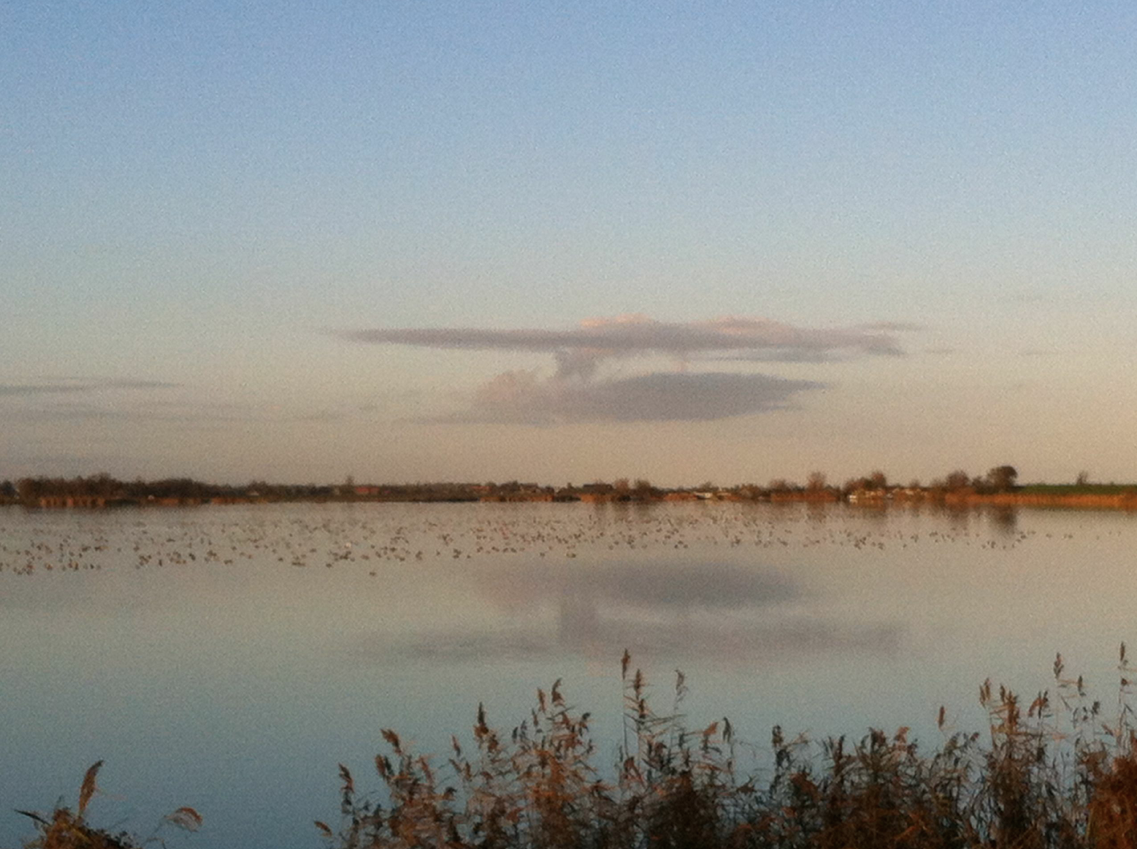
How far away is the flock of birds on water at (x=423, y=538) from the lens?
90.9 feet

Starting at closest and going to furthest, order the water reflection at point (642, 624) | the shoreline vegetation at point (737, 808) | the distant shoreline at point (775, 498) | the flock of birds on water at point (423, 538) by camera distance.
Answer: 1. the shoreline vegetation at point (737, 808)
2. the water reflection at point (642, 624)
3. the flock of birds on water at point (423, 538)
4. the distant shoreline at point (775, 498)

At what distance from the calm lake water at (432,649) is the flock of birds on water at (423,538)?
1.51 ft

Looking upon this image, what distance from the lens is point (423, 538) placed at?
36.4 metres

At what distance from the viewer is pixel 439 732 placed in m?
9.40

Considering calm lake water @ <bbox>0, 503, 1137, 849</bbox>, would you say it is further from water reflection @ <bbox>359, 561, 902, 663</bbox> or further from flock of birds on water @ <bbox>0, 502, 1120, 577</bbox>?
flock of birds on water @ <bbox>0, 502, 1120, 577</bbox>

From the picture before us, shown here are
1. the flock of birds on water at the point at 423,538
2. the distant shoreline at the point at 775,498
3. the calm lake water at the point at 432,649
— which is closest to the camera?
the calm lake water at the point at 432,649

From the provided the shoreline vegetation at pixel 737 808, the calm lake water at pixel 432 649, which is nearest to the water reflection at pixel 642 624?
the calm lake water at pixel 432 649

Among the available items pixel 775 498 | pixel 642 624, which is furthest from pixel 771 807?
pixel 775 498

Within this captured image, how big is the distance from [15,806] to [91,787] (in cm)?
296

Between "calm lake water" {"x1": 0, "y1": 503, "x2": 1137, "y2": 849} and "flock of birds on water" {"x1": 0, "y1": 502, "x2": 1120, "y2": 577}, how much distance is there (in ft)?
1.51

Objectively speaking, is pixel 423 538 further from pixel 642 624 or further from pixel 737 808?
pixel 737 808

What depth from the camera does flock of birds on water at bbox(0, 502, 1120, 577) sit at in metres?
27.7

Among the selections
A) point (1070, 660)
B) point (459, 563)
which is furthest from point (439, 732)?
point (459, 563)

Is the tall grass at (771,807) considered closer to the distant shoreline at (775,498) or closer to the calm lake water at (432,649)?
the calm lake water at (432,649)
